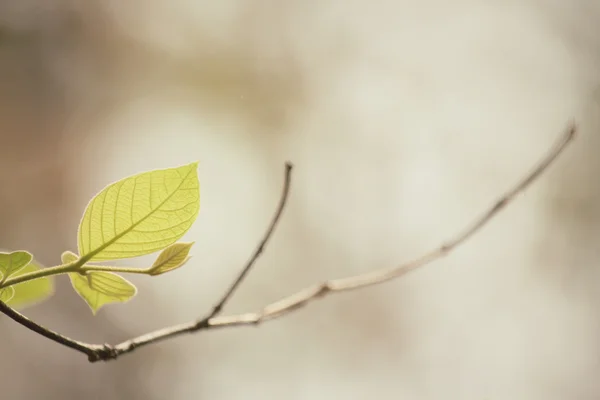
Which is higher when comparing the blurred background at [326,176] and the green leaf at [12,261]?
the green leaf at [12,261]

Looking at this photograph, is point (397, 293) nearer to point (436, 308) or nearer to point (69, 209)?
point (436, 308)

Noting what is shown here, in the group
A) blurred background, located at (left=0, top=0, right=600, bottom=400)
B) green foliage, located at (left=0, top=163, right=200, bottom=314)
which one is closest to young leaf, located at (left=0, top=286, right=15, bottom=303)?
green foliage, located at (left=0, top=163, right=200, bottom=314)

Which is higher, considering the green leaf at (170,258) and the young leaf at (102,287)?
the green leaf at (170,258)

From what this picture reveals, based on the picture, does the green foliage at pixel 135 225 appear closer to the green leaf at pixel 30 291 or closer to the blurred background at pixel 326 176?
the green leaf at pixel 30 291

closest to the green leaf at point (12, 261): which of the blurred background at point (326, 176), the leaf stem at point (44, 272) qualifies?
the leaf stem at point (44, 272)

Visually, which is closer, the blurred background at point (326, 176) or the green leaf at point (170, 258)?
the green leaf at point (170, 258)

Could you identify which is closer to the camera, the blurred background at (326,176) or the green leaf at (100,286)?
the green leaf at (100,286)

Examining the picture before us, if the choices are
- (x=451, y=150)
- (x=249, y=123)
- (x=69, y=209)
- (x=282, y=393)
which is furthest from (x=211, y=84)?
(x=282, y=393)

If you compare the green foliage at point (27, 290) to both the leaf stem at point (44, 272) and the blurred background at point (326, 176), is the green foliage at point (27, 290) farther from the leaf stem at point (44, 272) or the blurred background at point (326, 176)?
the blurred background at point (326, 176)
